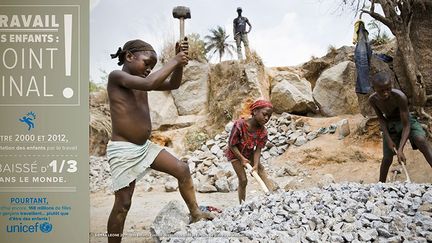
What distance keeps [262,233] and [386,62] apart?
240cm

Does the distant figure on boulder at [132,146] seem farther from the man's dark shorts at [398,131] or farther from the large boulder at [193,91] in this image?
the large boulder at [193,91]

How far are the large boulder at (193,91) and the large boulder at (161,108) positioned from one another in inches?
2.6

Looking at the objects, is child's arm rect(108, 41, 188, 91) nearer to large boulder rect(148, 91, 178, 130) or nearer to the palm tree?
the palm tree

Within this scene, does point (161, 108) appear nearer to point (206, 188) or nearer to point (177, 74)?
point (206, 188)

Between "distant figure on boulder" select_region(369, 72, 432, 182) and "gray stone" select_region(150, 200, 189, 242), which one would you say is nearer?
"gray stone" select_region(150, 200, 189, 242)

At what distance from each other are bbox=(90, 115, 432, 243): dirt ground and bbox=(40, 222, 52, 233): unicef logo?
0.74 feet

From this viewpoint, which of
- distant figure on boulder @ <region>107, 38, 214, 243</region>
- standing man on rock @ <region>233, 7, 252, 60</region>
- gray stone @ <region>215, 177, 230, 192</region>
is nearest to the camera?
distant figure on boulder @ <region>107, 38, 214, 243</region>

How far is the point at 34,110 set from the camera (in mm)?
2432

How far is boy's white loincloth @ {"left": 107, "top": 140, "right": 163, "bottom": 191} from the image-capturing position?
211 cm

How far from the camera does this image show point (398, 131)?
9.71ft

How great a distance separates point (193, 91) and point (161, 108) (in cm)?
50

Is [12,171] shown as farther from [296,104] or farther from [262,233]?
[296,104]

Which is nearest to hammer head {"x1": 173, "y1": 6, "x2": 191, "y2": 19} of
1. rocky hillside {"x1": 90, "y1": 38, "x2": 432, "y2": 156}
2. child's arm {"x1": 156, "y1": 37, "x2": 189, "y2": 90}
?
child's arm {"x1": 156, "y1": 37, "x2": 189, "y2": 90}

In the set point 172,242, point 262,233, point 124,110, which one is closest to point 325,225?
point 262,233
